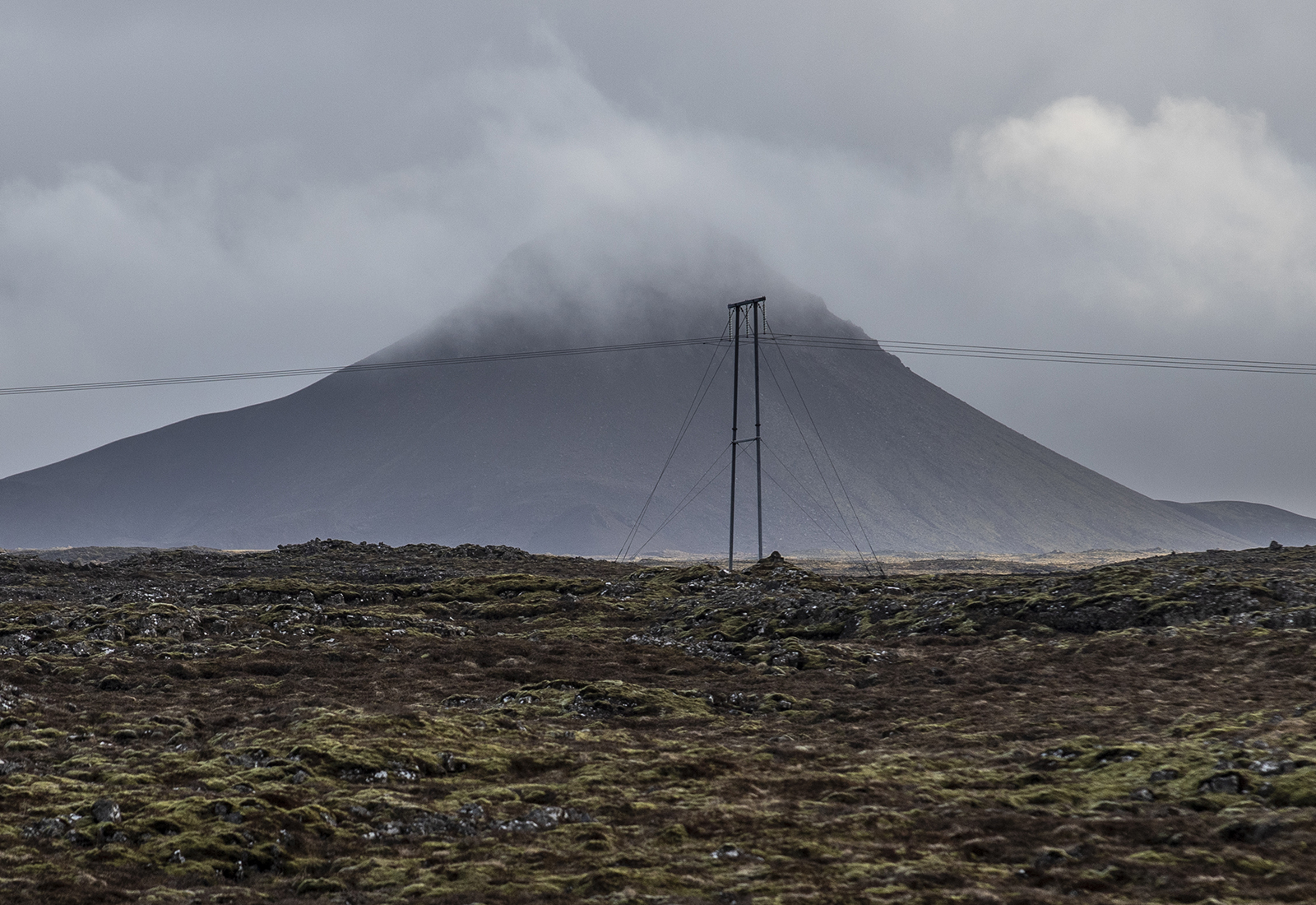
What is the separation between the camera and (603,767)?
25.1 m

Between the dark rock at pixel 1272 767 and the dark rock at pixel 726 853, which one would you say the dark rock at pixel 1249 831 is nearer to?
the dark rock at pixel 1272 767

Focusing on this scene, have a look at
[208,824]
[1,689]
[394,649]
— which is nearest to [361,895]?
[208,824]

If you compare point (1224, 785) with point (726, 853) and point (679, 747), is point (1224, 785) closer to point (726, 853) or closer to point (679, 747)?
point (726, 853)

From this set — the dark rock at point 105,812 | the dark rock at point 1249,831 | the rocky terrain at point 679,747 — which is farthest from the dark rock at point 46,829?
the dark rock at point 1249,831

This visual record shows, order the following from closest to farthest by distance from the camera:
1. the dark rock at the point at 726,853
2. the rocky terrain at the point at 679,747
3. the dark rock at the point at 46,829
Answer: the rocky terrain at the point at 679,747 → the dark rock at the point at 726,853 → the dark rock at the point at 46,829

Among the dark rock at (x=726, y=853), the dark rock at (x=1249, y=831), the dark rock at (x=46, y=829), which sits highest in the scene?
the dark rock at (x=1249, y=831)

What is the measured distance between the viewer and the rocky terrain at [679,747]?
688 inches

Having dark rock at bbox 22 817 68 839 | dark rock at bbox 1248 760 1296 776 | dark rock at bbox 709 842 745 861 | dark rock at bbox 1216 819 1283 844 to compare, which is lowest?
dark rock at bbox 709 842 745 861

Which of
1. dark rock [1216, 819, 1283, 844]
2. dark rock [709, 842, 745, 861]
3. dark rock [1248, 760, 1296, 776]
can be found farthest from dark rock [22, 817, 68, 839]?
dark rock [1248, 760, 1296, 776]

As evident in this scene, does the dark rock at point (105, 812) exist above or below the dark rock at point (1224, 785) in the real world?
below

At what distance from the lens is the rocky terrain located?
1748 centimetres

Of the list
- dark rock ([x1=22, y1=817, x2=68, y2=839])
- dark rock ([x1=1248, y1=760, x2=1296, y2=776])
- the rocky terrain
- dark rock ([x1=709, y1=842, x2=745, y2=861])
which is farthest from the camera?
dark rock ([x1=1248, y1=760, x2=1296, y2=776])

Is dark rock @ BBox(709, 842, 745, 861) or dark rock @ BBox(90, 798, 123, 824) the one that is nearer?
dark rock @ BBox(709, 842, 745, 861)

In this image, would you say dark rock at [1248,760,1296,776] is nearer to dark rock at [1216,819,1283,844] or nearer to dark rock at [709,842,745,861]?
dark rock at [1216,819,1283,844]
